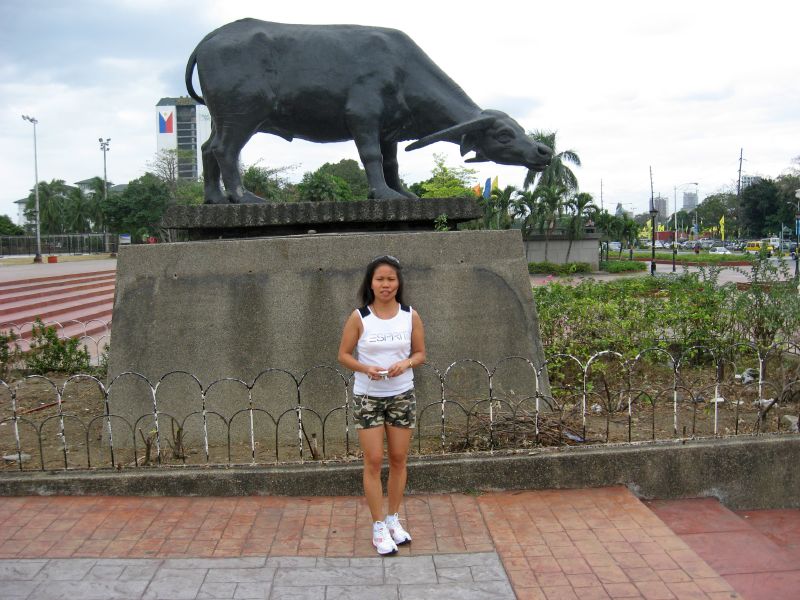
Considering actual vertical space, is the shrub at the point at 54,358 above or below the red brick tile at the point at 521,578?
above

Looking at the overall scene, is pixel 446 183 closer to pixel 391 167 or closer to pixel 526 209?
pixel 526 209

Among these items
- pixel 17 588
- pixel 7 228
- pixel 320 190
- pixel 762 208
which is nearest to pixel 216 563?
pixel 17 588

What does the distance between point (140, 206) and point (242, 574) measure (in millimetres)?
51172

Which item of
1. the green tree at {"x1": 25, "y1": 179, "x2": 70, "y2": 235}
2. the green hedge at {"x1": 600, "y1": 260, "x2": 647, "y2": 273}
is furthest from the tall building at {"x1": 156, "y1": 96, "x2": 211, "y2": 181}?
the green hedge at {"x1": 600, "y1": 260, "x2": 647, "y2": 273}

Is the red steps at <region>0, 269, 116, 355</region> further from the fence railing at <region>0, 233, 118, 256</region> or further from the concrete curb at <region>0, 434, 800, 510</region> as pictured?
the fence railing at <region>0, 233, 118, 256</region>

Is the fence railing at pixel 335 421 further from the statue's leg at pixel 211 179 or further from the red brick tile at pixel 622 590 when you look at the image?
the statue's leg at pixel 211 179

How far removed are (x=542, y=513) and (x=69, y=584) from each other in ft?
8.28

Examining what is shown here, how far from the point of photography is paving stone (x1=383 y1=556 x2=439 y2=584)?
10.3 ft

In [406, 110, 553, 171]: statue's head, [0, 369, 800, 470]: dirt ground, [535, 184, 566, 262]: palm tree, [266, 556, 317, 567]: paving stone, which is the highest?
[535, 184, 566, 262]: palm tree

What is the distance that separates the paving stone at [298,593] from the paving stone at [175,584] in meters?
0.37

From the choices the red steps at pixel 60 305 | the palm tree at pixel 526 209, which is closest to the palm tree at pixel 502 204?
the palm tree at pixel 526 209

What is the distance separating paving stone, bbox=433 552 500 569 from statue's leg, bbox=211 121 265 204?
339 centimetres

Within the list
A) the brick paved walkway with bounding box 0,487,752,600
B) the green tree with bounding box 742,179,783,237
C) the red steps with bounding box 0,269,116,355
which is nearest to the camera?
the brick paved walkway with bounding box 0,487,752,600

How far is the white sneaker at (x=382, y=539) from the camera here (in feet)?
11.1
